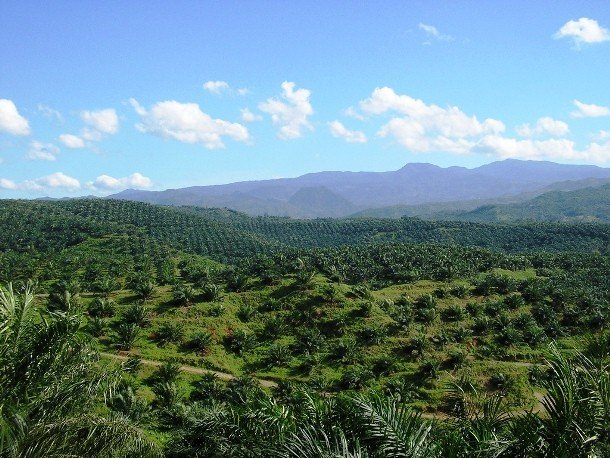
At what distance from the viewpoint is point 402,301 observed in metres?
65.8

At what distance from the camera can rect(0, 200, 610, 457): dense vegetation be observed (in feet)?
29.0

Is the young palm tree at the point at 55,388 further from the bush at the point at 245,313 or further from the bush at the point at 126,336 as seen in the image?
the bush at the point at 245,313

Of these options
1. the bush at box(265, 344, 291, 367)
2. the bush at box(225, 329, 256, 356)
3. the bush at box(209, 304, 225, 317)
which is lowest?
the bush at box(265, 344, 291, 367)

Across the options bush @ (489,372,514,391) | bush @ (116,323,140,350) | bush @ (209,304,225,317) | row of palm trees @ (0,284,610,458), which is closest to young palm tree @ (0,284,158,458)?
row of palm trees @ (0,284,610,458)

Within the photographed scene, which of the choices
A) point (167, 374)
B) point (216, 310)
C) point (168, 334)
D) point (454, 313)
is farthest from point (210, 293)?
point (454, 313)

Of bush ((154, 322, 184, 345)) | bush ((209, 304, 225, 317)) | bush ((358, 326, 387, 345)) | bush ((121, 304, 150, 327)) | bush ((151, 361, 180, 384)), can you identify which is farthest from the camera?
bush ((209, 304, 225, 317))

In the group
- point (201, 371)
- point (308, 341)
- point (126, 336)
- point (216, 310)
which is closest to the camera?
point (201, 371)

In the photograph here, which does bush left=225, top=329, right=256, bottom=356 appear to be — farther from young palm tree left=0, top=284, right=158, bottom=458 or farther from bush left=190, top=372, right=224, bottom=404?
young palm tree left=0, top=284, right=158, bottom=458

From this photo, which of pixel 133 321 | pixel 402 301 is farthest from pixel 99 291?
pixel 402 301

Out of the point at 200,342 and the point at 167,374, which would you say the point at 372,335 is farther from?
the point at 167,374

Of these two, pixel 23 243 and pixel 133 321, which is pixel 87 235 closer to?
A: pixel 23 243

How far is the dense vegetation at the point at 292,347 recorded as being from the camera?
348 inches

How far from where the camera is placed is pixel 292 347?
5478 centimetres

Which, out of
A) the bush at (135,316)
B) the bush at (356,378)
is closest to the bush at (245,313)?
the bush at (135,316)
